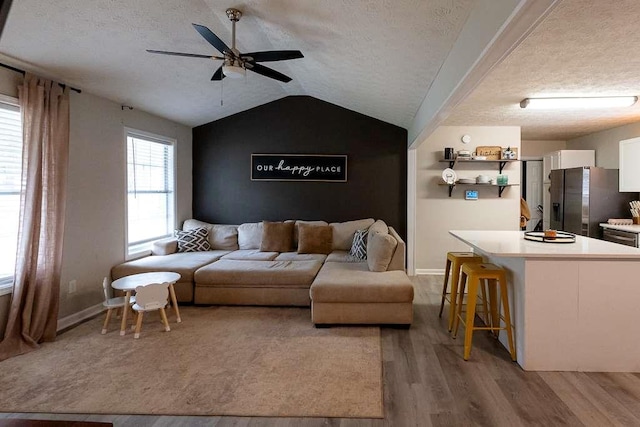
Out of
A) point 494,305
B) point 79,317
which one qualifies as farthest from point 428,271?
point 79,317

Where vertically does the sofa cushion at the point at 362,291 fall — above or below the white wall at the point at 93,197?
below

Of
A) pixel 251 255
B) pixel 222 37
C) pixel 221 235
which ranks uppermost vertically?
pixel 222 37

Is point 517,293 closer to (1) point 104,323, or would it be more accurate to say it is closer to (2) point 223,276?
(2) point 223,276

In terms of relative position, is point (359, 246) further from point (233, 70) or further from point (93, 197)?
point (93, 197)

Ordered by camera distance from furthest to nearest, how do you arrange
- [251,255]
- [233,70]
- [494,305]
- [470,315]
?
[251,255] → [494,305] → [470,315] → [233,70]

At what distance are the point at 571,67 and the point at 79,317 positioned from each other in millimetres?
4995

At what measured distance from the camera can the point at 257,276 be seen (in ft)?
14.2

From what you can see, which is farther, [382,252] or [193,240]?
[193,240]

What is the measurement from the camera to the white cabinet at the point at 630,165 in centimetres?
475

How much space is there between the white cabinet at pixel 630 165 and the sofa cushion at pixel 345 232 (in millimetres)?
3274

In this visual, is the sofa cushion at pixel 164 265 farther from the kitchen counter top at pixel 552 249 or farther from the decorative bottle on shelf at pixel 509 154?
the decorative bottle on shelf at pixel 509 154

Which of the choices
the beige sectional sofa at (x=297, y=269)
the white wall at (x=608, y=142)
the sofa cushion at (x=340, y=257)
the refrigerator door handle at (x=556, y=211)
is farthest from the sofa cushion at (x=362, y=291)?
the white wall at (x=608, y=142)

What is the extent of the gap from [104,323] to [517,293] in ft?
12.0

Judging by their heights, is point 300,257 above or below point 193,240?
below
